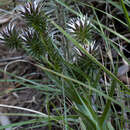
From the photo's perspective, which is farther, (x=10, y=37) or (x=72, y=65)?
(x=10, y=37)

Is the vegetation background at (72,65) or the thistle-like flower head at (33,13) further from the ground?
the thistle-like flower head at (33,13)

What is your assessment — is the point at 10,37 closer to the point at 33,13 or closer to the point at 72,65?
the point at 33,13

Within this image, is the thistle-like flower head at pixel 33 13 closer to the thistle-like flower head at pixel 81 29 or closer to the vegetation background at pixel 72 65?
the vegetation background at pixel 72 65

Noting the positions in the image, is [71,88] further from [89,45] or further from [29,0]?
[29,0]

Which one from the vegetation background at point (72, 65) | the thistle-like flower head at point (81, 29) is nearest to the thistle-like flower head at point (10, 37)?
the vegetation background at point (72, 65)

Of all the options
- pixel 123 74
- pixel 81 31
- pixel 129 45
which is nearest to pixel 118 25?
pixel 129 45

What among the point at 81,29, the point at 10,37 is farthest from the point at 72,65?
the point at 10,37

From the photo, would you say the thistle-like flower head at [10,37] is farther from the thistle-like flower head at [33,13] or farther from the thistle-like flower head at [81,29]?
the thistle-like flower head at [81,29]

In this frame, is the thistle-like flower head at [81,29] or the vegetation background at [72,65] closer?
the vegetation background at [72,65]

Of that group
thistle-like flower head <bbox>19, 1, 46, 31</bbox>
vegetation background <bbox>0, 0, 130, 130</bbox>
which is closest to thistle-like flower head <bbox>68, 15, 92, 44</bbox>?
vegetation background <bbox>0, 0, 130, 130</bbox>

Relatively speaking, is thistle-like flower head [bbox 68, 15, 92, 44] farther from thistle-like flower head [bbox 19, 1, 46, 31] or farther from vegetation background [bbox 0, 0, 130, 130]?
thistle-like flower head [bbox 19, 1, 46, 31]

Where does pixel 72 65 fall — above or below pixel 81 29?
below
